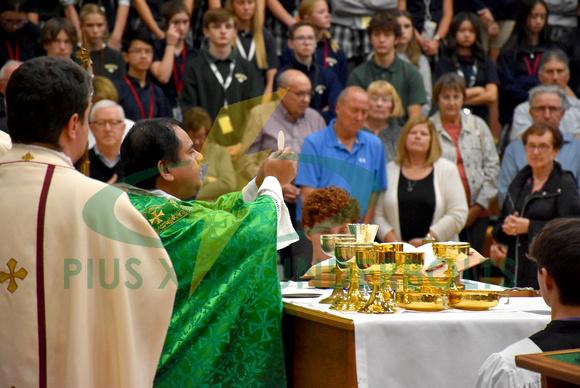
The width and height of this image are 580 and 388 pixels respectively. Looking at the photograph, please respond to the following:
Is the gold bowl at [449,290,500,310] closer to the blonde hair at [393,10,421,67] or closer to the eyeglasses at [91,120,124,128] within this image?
the eyeglasses at [91,120,124,128]

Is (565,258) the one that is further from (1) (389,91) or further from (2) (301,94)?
(1) (389,91)

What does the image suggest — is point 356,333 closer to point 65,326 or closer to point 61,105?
point 65,326

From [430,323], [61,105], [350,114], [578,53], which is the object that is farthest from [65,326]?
[578,53]

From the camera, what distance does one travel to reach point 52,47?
612 centimetres

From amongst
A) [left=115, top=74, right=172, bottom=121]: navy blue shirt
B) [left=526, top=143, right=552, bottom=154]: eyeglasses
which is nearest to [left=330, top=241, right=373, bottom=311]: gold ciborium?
[left=526, top=143, right=552, bottom=154]: eyeglasses

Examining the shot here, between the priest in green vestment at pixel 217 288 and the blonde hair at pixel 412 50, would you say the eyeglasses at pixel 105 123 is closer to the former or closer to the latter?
the priest in green vestment at pixel 217 288

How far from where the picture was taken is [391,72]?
271 inches

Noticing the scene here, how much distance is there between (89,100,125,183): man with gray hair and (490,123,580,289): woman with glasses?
282 cm

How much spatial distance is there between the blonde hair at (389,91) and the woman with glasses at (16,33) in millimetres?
2842

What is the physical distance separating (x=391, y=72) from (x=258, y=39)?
4.13 feet

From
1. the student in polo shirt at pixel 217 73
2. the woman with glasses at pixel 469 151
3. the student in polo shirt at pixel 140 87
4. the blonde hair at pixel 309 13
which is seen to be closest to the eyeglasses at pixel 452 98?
the woman with glasses at pixel 469 151

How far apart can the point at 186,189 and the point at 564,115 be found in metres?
4.79

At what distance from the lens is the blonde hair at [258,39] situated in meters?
6.96

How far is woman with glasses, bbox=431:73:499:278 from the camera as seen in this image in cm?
634
